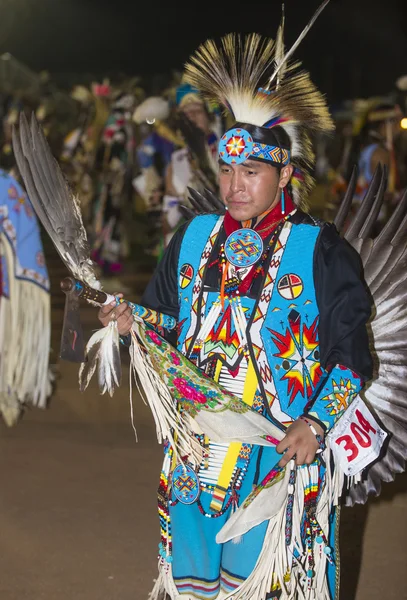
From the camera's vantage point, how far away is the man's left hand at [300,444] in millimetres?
2275

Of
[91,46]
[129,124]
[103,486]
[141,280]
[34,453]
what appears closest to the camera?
[103,486]

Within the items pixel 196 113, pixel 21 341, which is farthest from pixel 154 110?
pixel 21 341

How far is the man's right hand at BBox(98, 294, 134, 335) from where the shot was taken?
2402 millimetres

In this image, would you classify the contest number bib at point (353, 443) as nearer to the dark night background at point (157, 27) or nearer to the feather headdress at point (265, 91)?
the feather headdress at point (265, 91)

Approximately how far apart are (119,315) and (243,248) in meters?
0.38

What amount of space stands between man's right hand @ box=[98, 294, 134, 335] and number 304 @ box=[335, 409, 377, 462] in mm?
652

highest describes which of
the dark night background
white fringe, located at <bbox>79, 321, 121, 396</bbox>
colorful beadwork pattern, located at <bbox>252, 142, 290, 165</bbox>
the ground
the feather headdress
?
the dark night background

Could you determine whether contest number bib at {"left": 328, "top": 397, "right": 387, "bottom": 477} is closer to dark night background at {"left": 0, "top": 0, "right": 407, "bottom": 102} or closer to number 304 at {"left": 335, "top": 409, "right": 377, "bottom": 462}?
number 304 at {"left": 335, "top": 409, "right": 377, "bottom": 462}

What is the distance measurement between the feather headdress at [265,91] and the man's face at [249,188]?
3 cm

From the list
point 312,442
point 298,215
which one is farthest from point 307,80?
point 312,442

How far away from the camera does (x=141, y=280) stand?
11.6m

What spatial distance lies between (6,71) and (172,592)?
15.7 meters

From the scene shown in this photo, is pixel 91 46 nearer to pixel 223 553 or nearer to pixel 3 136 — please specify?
pixel 3 136

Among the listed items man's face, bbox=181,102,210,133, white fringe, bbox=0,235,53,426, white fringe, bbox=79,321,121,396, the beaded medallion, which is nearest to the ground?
white fringe, bbox=0,235,53,426
